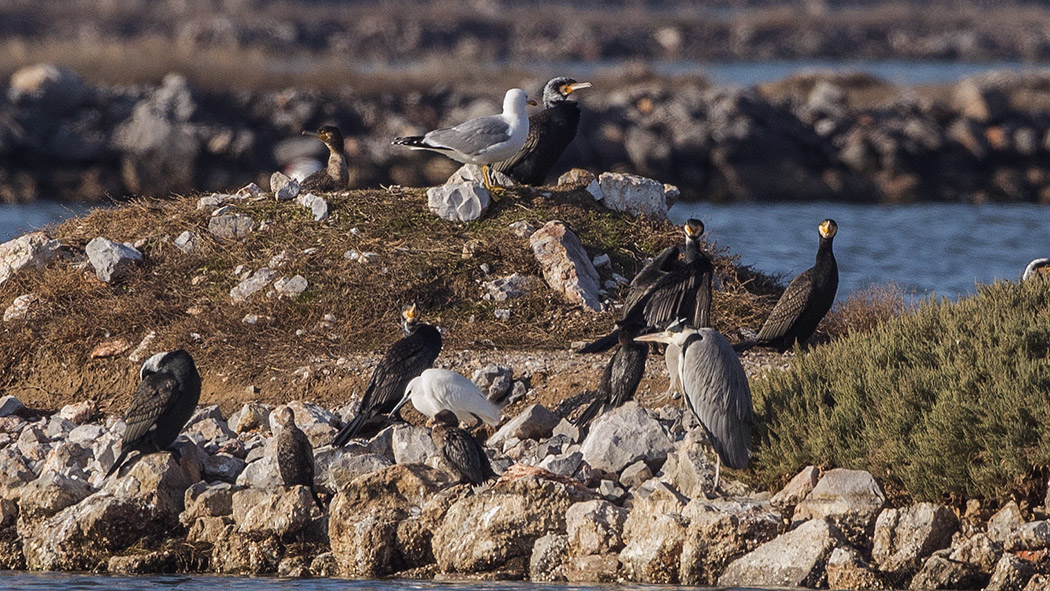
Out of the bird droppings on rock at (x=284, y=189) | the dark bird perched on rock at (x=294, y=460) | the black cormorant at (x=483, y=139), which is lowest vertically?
the dark bird perched on rock at (x=294, y=460)

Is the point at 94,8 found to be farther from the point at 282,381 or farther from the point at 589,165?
the point at 282,381

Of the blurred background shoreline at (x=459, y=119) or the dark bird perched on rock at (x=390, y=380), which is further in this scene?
the blurred background shoreline at (x=459, y=119)

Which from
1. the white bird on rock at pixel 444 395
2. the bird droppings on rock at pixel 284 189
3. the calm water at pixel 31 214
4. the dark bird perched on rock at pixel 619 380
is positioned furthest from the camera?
the calm water at pixel 31 214

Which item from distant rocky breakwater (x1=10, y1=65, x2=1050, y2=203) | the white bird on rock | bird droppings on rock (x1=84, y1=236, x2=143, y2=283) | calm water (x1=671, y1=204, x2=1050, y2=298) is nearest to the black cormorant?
bird droppings on rock (x1=84, y1=236, x2=143, y2=283)

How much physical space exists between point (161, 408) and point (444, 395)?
1.84 m

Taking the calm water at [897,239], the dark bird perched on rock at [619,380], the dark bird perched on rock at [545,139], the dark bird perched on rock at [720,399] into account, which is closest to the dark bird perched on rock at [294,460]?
the dark bird perched on rock at [619,380]

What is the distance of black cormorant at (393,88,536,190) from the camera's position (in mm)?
13078

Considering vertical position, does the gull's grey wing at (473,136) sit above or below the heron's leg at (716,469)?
above

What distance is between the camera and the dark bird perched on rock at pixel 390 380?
10.5 m

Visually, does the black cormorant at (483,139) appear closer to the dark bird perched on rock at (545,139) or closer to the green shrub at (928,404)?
the dark bird perched on rock at (545,139)

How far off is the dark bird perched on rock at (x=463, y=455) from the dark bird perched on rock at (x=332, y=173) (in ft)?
17.7

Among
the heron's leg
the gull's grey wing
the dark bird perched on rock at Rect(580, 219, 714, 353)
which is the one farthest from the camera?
the gull's grey wing

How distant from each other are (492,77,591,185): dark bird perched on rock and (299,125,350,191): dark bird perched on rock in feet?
4.87

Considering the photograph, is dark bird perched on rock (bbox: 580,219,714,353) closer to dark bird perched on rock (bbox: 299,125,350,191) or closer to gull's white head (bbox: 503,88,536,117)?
gull's white head (bbox: 503,88,536,117)
